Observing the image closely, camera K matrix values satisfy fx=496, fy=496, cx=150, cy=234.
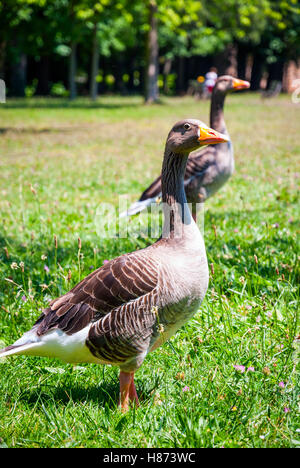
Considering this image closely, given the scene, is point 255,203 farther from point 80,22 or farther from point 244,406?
point 80,22

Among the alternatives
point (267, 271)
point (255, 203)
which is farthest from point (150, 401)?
point (255, 203)

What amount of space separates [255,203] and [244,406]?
4.98 meters

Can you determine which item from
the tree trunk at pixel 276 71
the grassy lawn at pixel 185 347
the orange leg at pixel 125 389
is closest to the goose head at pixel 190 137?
the grassy lawn at pixel 185 347

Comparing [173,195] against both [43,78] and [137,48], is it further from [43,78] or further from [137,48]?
[137,48]

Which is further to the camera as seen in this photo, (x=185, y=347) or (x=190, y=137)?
(x=185, y=347)

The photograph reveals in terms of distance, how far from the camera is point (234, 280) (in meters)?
4.34

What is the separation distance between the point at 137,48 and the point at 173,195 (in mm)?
51288

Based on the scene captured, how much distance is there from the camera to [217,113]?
260 inches

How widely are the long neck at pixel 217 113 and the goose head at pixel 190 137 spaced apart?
11.6ft

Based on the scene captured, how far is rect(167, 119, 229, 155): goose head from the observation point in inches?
119

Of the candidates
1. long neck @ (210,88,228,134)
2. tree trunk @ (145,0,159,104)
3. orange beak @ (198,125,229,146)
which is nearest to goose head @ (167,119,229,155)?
orange beak @ (198,125,229,146)

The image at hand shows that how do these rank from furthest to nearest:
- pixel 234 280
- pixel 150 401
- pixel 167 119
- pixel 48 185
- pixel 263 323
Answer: pixel 167 119
pixel 48 185
pixel 234 280
pixel 263 323
pixel 150 401

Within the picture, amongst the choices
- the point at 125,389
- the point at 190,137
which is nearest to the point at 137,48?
the point at 190,137

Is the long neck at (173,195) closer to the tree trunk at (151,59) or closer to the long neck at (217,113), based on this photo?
the long neck at (217,113)
